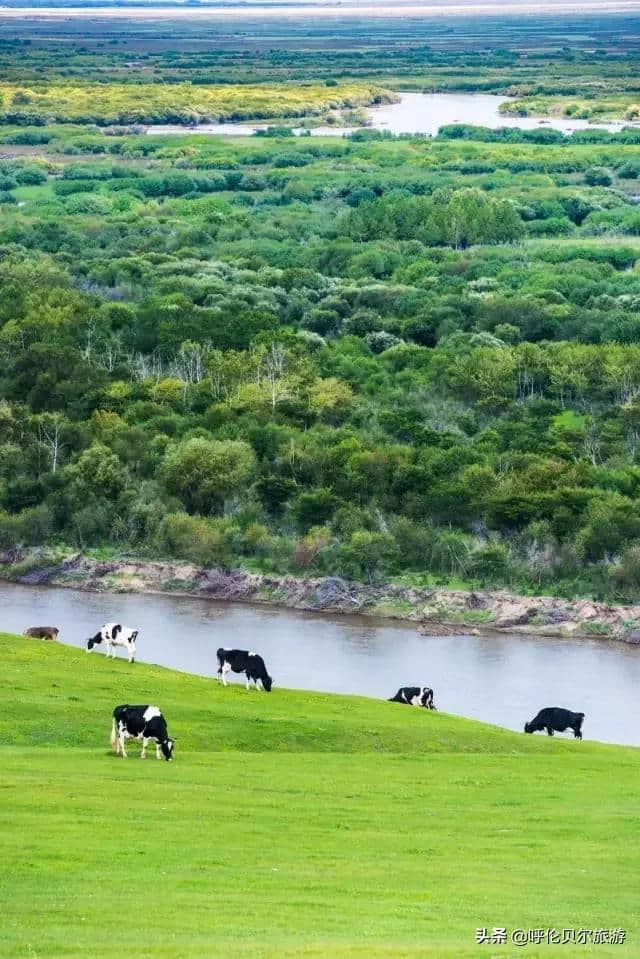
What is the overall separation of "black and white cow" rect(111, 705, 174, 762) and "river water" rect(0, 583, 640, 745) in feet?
35.7

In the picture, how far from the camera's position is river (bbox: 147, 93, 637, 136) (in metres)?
153

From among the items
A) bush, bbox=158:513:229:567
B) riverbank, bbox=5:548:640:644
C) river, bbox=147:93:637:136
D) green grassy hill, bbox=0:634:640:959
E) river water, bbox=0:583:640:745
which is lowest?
river water, bbox=0:583:640:745

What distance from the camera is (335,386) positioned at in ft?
184

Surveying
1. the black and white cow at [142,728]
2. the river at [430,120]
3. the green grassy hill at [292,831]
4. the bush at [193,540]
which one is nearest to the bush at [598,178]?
the river at [430,120]

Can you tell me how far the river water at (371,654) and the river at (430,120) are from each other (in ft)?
361

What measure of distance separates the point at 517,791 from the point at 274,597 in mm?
22277

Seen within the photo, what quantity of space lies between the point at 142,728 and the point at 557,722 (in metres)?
9.57

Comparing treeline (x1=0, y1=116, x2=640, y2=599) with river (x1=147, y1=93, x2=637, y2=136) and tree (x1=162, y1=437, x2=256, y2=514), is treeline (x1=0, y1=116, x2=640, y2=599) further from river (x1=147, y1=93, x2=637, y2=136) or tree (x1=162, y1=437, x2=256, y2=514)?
river (x1=147, y1=93, x2=637, y2=136)

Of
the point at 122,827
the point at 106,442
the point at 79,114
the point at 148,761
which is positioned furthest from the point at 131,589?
the point at 79,114

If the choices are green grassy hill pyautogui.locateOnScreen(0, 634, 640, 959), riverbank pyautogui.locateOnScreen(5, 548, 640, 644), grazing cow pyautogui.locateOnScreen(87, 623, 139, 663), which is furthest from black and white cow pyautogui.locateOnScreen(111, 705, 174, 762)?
riverbank pyautogui.locateOnScreen(5, 548, 640, 644)

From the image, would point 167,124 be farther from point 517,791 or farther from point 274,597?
point 517,791

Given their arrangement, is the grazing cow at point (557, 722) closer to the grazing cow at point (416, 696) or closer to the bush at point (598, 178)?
the grazing cow at point (416, 696)

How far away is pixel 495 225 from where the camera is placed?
94.2 metres

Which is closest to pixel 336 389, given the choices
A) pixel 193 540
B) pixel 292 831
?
pixel 193 540
